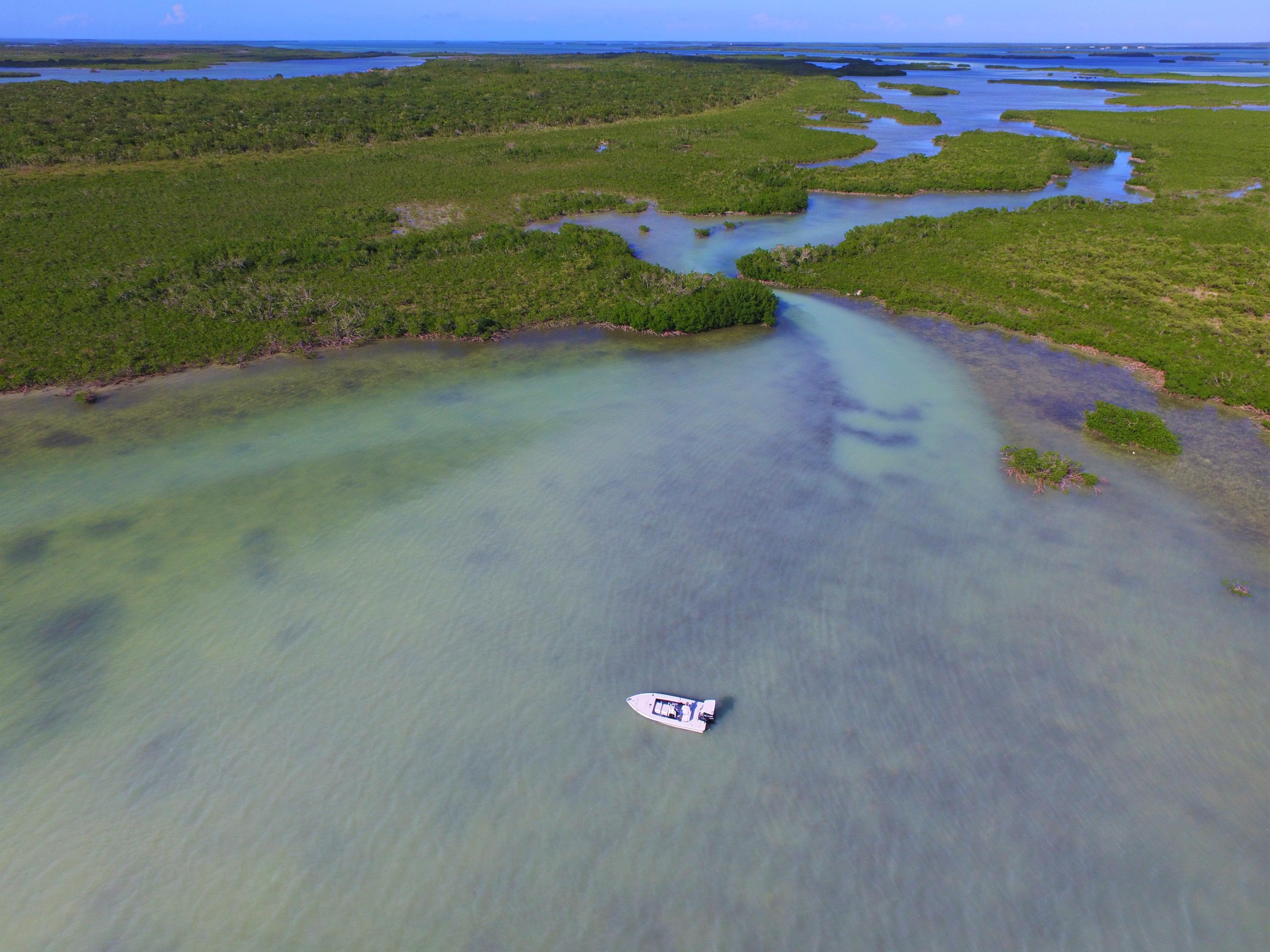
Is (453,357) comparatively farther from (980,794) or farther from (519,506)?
(980,794)

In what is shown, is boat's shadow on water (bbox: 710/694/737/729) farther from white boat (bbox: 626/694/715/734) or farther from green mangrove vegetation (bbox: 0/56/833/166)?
green mangrove vegetation (bbox: 0/56/833/166)

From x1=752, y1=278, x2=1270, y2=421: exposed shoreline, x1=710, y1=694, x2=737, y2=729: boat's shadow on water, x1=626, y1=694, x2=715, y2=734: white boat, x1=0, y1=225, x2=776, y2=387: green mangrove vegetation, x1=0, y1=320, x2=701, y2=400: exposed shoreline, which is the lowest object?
x1=710, y1=694, x2=737, y2=729: boat's shadow on water

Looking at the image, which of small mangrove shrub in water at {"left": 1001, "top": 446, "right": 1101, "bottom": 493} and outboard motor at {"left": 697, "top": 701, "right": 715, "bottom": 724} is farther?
small mangrove shrub in water at {"left": 1001, "top": 446, "right": 1101, "bottom": 493}

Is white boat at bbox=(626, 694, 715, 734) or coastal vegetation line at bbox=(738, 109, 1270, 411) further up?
coastal vegetation line at bbox=(738, 109, 1270, 411)

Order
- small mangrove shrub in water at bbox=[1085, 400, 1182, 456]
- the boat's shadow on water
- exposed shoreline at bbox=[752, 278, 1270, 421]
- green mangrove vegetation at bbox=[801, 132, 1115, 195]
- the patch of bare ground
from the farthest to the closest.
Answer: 1. green mangrove vegetation at bbox=[801, 132, 1115, 195]
2. the patch of bare ground
3. exposed shoreline at bbox=[752, 278, 1270, 421]
4. small mangrove shrub in water at bbox=[1085, 400, 1182, 456]
5. the boat's shadow on water

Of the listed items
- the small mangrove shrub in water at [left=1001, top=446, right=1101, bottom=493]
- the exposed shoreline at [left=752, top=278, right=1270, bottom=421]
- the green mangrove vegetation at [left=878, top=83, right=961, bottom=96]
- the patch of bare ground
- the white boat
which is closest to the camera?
the white boat

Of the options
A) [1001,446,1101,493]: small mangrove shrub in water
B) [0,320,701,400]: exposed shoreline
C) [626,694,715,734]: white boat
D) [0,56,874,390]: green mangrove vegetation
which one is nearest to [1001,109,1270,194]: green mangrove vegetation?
[0,56,874,390]: green mangrove vegetation

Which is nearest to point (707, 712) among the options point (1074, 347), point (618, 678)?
point (618, 678)
